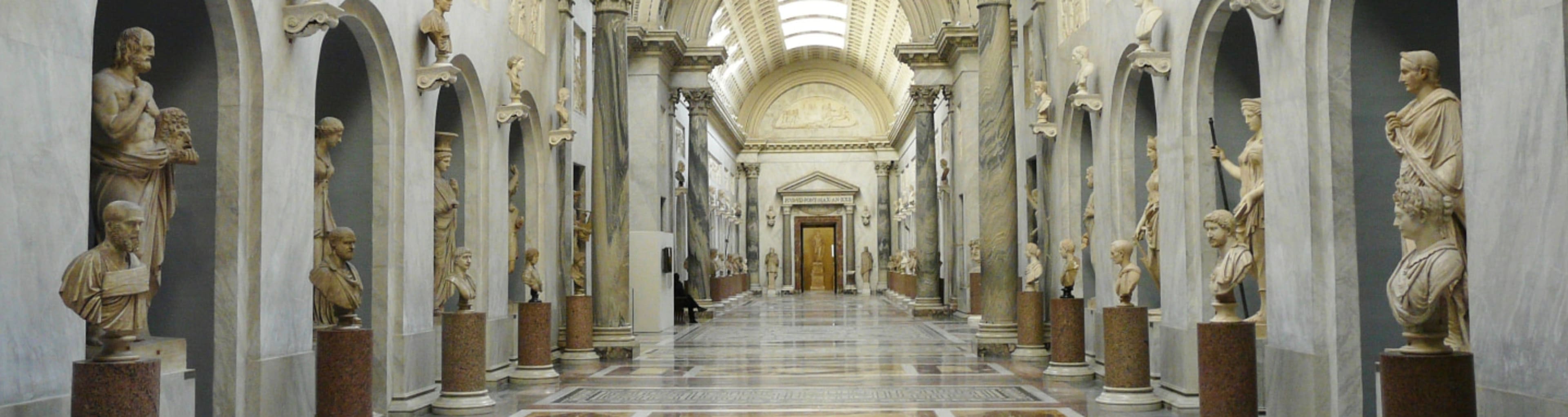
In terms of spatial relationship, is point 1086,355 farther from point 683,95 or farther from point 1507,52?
point 683,95

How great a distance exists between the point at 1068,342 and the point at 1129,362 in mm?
2290

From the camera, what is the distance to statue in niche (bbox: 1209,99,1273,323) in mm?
9164

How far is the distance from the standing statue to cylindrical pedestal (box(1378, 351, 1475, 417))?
349 cm

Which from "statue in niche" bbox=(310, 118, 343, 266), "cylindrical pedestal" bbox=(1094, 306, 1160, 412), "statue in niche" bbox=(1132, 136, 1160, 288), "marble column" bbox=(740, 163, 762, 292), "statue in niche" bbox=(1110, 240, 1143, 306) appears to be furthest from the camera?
"marble column" bbox=(740, 163, 762, 292)

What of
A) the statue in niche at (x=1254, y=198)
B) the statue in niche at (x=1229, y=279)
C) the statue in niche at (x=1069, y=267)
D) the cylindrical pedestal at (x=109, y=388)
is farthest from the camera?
the statue in niche at (x=1069, y=267)

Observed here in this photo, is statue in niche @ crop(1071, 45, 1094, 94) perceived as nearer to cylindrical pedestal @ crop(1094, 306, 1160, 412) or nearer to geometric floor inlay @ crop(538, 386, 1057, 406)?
cylindrical pedestal @ crop(1094, 306, 1160, 412)

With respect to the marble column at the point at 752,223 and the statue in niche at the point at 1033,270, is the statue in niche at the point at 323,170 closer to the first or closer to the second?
the statue in niche at the point at 1033,270

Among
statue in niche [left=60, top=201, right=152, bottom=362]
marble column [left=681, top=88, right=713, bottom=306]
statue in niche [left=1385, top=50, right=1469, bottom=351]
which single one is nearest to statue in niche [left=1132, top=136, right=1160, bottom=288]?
statue in niche [left=1385, top=50, right=1469, bottom=351]

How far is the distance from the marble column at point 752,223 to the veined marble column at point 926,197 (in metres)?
18.2

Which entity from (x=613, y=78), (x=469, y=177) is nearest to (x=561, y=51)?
(x=613, y=78)

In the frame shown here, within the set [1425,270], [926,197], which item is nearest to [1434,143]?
[1425,270]

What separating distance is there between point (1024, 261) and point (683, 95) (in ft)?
40.5

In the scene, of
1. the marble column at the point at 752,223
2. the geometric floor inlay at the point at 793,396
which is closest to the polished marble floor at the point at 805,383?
the geometric floor inlay at the point at 793,396

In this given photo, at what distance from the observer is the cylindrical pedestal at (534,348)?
12930 mm
